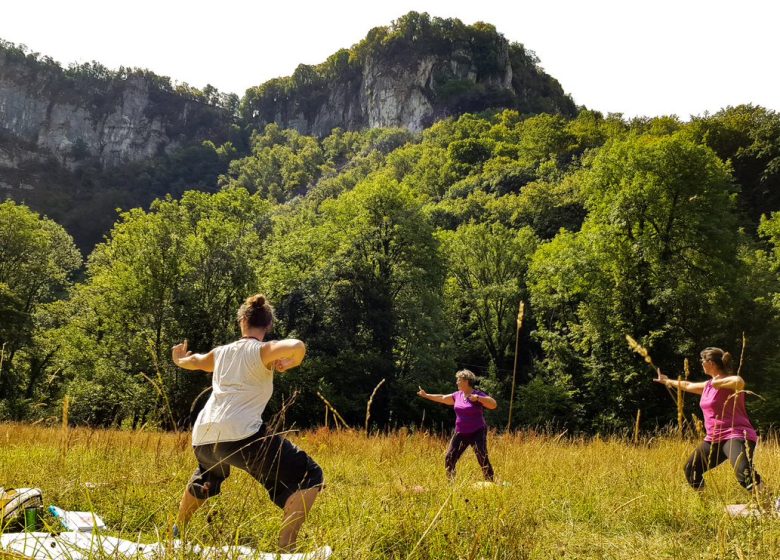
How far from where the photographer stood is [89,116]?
10919 centimetres

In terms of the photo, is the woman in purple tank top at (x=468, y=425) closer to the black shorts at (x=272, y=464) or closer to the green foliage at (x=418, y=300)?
the black shorts at (x=272, y=464)

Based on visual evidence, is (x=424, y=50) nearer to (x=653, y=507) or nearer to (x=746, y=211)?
(x=746, y=211)

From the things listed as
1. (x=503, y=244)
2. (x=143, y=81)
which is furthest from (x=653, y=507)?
(x=143, y=81)

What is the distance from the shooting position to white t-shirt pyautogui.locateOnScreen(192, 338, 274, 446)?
9.15ft

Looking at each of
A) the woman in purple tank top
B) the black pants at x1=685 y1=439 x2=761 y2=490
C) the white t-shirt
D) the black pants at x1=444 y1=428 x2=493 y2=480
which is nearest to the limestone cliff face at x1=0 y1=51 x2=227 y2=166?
the woman in purple tank top

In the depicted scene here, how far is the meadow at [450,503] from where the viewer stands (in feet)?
7.34

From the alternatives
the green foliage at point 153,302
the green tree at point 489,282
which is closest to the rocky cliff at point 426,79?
the green tree at point 489,282

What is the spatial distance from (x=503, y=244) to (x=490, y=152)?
108 ft

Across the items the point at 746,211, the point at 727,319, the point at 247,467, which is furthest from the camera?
the point at 746,211

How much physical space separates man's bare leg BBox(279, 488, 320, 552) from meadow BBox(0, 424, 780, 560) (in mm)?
90

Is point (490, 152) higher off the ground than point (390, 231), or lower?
higher

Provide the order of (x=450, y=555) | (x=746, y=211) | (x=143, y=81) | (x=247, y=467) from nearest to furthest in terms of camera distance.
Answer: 1. (x=450, y=555)
2. (x=247, y=467)
3. (x=746, y=211)
4. (x=143, y=81)

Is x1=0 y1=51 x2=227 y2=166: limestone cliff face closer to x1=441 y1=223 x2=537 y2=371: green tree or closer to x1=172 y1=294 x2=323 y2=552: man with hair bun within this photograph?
x1=441 y1=223 x2=537 y2=371: green tree

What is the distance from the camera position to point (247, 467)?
2752mm
